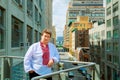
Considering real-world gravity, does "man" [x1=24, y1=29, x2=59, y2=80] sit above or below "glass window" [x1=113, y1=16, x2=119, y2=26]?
below

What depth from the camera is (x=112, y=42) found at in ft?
148

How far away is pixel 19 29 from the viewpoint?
19.5 meters

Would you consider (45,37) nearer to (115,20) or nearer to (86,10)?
(115,20)

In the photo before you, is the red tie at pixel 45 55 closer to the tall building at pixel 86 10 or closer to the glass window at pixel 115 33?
the glass window at pixel 115 33

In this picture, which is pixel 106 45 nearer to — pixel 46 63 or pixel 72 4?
pixel 46 63

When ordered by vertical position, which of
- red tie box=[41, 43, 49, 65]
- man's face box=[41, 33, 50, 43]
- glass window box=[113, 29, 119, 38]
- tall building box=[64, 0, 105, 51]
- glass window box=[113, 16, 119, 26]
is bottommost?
red tie box=[41, 43, 49, 65]

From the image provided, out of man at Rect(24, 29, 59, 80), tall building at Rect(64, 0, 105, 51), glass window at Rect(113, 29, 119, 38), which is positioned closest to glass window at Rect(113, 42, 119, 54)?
glass window at Rect(113, 29, 119, 38)

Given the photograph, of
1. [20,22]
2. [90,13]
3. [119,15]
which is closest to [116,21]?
[119,15]

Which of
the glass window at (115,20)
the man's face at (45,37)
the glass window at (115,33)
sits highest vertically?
the glass window at (115,20)

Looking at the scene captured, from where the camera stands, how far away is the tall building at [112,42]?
135ft

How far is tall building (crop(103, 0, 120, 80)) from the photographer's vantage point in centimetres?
4106

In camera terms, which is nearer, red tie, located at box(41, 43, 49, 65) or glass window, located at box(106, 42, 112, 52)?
red tie, located at box(41, 43, 49, 65)

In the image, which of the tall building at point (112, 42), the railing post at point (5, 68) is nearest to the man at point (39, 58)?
the railing post at point (5, 68)

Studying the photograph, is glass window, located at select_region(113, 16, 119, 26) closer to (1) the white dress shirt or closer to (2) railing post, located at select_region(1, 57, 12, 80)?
(2) railing post, located at select_region(1, 57, 12, 80)
